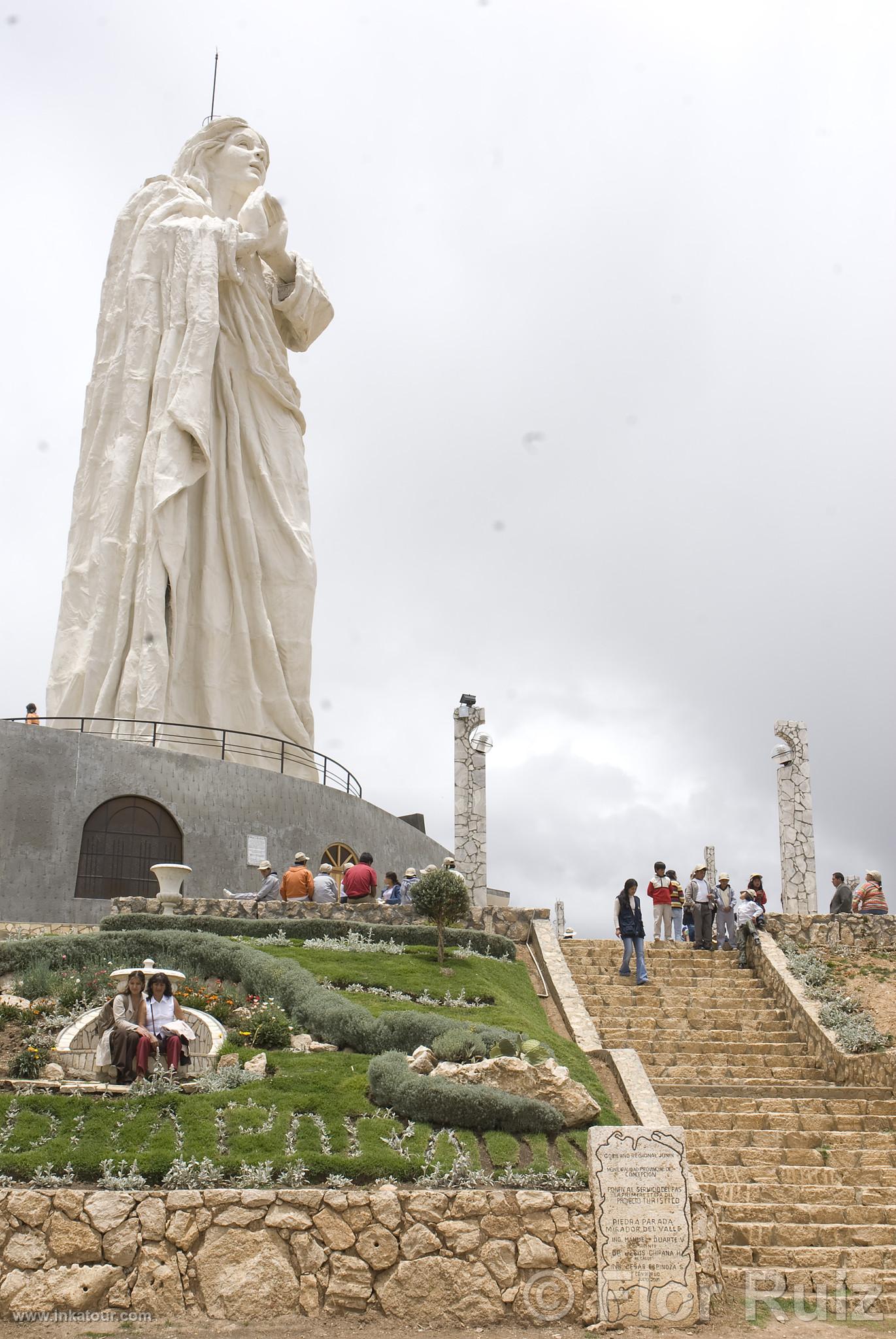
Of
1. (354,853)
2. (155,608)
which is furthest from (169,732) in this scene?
(354,853)

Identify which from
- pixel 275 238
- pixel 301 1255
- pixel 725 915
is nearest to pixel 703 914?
pixel 725 915

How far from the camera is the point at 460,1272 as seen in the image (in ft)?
26.6

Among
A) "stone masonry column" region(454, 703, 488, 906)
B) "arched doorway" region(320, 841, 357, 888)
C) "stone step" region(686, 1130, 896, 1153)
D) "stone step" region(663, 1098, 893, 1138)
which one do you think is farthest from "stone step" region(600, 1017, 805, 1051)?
"stone masonry column" region(454, 703, 488, 906)

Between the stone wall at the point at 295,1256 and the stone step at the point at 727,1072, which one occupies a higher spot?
the stone step at the point at 727,1072

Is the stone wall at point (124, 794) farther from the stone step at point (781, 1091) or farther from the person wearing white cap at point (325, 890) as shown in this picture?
the stone step at point (781, 1091)

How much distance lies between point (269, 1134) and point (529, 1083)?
2035mm

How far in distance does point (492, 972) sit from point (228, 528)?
11.1m

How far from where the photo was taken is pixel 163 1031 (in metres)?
9.95

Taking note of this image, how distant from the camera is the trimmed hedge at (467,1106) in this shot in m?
9.30

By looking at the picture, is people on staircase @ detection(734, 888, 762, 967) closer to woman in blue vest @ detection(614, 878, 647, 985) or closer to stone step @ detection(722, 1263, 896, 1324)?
woman in blue vest @ detection(614, 878, 647, 985)

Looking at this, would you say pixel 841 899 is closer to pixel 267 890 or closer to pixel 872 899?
pixel 872 899

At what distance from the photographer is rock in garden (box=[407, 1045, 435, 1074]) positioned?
9.96m

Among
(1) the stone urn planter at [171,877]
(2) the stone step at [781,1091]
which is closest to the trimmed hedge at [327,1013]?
(1) the stone urn planter at [171,877]

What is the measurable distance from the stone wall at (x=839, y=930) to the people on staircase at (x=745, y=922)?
Result: 224 mm
